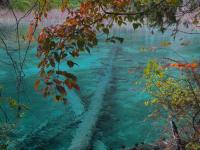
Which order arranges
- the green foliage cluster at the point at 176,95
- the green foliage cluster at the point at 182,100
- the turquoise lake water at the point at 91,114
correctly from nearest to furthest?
1. the green foliage cluster at the point at 182,100
2. the green foliage cluster at the point at 176,95
3. the turquoise lake water at the point at 91,114

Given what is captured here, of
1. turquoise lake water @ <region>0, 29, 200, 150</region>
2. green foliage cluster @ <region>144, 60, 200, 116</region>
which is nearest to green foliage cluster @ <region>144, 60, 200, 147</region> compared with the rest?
green foliage cluster @ <region>144, 60, 200, 116</region>

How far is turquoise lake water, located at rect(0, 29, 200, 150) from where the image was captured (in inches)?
396

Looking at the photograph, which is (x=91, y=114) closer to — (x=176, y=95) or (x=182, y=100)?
(x=176, y=95)

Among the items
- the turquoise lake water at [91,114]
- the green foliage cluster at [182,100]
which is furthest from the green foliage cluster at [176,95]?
the turquoise lake water at [91,114]

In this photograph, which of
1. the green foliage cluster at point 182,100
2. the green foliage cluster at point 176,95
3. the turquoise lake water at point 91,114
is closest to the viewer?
the green foliage cluster at point 182,100

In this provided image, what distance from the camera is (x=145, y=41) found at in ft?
107

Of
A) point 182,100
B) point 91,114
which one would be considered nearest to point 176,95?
point 182,100

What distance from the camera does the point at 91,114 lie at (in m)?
12.6

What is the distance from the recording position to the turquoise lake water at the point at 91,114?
1006 cm

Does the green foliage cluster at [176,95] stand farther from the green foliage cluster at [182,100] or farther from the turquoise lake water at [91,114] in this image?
the turquoise lake water at [91,114]

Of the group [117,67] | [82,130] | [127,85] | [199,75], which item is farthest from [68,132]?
[117,67]

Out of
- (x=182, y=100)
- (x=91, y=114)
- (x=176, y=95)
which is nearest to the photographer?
(x=182, y=100)

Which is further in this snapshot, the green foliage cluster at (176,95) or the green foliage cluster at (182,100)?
the green foliage cluster at (176,95)

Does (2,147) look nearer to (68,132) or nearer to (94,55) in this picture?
(68,132)
